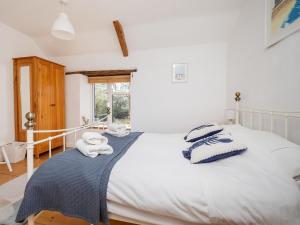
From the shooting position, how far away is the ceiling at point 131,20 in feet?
7.86

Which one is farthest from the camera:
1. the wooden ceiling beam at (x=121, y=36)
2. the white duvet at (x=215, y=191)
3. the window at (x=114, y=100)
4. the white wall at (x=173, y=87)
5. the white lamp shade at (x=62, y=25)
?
the window at (x=114, y=100)

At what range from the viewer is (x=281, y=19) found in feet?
4.47

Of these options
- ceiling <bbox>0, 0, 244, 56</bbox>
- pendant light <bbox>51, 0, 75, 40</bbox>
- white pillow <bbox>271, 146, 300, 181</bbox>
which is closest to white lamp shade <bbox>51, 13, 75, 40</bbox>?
pendant light <bbox>51, 0, 75, 40</bbox>

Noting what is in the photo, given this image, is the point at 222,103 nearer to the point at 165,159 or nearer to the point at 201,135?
the point at 201,135

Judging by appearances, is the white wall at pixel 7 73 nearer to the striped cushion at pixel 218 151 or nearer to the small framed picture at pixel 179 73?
the small framed picture at pixel 179 73

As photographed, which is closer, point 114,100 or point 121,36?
point 121,36

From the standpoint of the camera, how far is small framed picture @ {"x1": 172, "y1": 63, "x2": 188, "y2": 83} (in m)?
3.15

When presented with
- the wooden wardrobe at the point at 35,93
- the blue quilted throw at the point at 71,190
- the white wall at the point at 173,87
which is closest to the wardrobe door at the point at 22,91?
the wooden wardrobe at the point at 35,93

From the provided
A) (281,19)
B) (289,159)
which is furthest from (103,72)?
(289,159)

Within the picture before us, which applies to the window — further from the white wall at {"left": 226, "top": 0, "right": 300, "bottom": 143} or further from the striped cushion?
the striped cushion

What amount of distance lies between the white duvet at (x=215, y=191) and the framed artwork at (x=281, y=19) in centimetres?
94

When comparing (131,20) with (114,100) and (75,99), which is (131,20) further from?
(75,99)

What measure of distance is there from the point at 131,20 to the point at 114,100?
175 cm

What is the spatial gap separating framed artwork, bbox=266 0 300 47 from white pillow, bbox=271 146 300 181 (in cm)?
91
